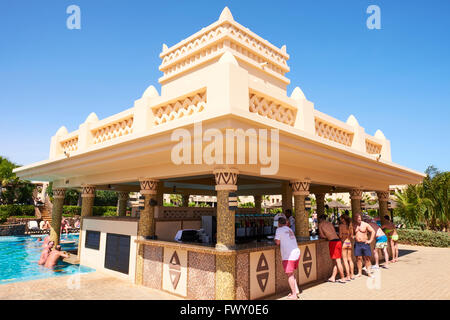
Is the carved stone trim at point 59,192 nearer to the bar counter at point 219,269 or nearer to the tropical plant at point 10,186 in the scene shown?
the bar counter at point 219,269

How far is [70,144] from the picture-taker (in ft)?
34.3

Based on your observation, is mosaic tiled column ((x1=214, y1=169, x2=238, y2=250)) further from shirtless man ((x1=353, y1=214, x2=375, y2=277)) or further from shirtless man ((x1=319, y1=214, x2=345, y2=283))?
shirtless man ((x1=353, y1=214, x2=375, y2=277))

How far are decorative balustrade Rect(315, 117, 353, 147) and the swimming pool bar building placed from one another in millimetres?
41

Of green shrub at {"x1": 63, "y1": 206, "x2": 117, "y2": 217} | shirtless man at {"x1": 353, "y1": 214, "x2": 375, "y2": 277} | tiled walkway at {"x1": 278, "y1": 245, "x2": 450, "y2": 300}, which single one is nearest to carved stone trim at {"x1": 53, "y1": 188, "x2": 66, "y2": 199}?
tiled walkway at {"x1": 278, "y1": 245, "x2": 450, "y2": 300}

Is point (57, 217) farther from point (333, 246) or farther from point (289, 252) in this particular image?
point (333, 246)

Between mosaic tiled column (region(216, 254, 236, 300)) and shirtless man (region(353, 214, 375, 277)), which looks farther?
shirtless man (region(353, 214, 375, 277))

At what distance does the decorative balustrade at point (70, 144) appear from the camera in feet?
33.1

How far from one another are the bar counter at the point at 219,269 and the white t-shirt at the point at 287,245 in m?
0.43

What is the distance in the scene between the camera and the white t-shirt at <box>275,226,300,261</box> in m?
6.31

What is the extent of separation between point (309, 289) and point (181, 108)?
19.1 feet

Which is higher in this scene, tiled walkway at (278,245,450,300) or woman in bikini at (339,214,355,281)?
woman in bikini at (339,214,355,281)

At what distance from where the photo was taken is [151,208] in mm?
8305

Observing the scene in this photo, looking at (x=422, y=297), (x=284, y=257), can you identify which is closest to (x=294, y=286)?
(x=284, y=257)
